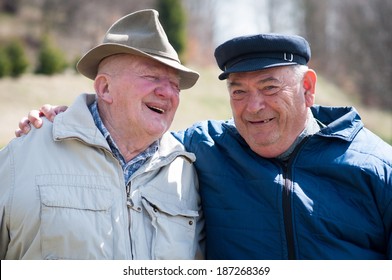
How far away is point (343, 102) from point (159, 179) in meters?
22.0

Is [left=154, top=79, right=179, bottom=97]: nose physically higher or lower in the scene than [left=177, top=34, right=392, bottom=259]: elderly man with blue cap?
higher

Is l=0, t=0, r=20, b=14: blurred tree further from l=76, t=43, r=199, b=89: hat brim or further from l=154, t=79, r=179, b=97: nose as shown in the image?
l=154, t=79, r=179, b=97: nose

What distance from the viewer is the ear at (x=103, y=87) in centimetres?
322

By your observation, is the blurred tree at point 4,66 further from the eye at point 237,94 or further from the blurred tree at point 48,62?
the eye at point 237,94

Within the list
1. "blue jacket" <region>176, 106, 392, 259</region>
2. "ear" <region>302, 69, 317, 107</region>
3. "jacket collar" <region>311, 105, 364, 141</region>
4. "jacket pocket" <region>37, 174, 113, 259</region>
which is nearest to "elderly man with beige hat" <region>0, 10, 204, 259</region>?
"jacket pocket" <region>37, 174, 113, 259</region>

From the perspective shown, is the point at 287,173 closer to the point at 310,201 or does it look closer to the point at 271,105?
the point at 310,201

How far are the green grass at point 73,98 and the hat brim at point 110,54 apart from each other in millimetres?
9054

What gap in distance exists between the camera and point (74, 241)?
285cm

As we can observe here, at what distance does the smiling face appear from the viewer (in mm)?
3143

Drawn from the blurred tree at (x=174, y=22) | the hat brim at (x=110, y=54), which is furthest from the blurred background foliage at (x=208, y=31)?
the hat brim at (x=110, y=54)

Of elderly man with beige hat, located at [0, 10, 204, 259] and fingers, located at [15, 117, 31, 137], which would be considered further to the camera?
fingers, located at [15, 117, 31, 137]

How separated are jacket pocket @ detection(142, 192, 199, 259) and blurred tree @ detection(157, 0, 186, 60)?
21.0 metres

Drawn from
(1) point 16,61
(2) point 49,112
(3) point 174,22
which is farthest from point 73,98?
(2) point 49,112
